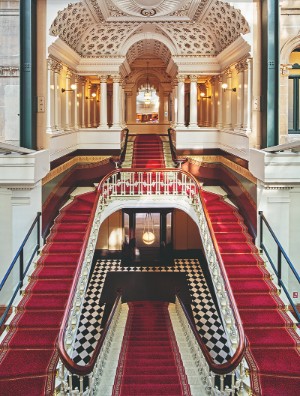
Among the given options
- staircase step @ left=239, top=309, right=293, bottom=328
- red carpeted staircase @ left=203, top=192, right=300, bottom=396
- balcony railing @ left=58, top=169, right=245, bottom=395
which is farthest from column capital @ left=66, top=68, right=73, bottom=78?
staircase step @ left=239, top=309, right=293, bottom=328

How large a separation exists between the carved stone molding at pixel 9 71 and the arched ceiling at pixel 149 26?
147cm

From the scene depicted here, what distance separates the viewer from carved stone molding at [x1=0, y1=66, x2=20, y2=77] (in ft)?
39.6

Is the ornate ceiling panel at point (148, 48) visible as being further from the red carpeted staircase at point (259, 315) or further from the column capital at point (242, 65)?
the red carpeted staircase at point (259, 315)

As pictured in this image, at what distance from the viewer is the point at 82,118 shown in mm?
17875

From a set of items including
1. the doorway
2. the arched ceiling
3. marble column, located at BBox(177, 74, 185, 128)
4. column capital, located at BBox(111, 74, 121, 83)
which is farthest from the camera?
the doorway

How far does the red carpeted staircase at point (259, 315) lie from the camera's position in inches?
273

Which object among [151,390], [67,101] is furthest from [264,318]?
[67,101]

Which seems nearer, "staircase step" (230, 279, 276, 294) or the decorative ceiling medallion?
"staircase step" (230, 279, 276, 294)

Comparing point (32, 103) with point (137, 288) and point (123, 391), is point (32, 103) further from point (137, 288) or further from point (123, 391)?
point (137, 288)

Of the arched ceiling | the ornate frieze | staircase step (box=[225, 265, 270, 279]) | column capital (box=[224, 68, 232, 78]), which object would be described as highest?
the arched ceiling

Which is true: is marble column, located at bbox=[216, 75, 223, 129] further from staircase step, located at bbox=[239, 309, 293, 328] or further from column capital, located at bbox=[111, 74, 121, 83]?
staircase step, located at bbox=[239, 309, 293, 328]

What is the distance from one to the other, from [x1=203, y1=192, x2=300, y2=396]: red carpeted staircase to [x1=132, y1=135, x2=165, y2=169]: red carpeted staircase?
4585 millimetres

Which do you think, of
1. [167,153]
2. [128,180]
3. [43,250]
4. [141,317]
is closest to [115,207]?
[128,180]

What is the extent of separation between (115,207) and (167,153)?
Result: 6.02 meters
